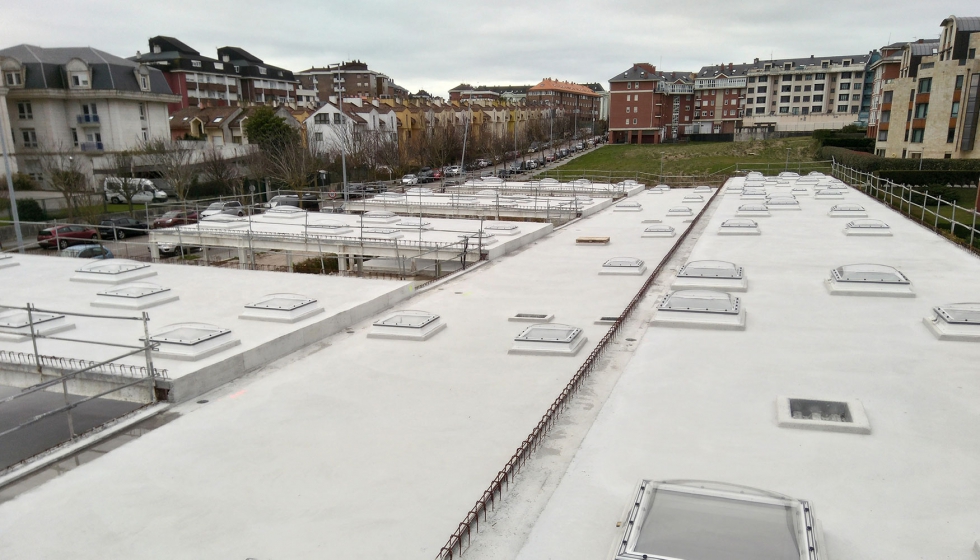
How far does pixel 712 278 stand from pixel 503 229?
9.15m

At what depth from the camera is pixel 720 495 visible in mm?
4773

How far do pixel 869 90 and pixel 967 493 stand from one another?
11013 centimetres

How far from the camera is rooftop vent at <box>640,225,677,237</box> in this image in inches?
769

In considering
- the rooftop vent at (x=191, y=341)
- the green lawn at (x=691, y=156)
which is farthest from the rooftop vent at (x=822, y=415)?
the green lawn at (x=691, y=156)

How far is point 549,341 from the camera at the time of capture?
31.1ft

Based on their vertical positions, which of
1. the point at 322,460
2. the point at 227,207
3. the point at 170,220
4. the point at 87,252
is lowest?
the point at 87,252

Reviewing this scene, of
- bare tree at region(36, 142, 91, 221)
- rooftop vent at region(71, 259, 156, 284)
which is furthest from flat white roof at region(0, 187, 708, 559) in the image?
bare tree at region(36, 142, 91, 221)

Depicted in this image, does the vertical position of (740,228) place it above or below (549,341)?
above

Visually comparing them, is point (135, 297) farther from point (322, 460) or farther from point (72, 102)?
point (72, 102)

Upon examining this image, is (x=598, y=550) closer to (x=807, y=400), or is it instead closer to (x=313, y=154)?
(x=807, y=400)

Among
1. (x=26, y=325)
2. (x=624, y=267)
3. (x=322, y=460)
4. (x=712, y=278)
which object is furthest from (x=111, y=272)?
(x=712, y=278)

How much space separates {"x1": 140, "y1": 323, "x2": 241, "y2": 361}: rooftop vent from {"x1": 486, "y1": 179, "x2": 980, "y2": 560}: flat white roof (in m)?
4.95

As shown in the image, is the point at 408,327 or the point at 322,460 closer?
the point at 322,460

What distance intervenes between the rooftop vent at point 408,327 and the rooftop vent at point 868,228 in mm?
12270
